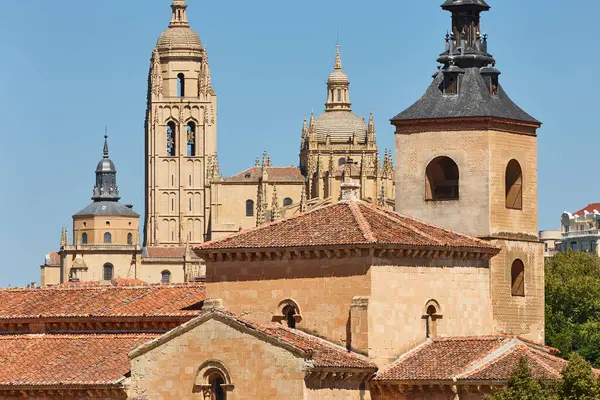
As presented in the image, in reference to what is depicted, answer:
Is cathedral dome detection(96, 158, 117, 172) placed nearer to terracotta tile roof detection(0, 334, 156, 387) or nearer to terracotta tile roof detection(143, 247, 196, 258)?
terracotta tile roof detection(143, 247, 196, 258)

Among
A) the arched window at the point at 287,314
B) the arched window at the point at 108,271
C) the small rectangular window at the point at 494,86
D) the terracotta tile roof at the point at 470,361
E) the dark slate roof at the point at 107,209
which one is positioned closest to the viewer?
the terracotta tile roof at the point at 470,361

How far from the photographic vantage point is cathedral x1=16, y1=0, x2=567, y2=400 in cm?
4925

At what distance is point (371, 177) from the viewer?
186500 mm

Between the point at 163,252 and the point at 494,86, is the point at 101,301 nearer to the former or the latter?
the point at 494,86

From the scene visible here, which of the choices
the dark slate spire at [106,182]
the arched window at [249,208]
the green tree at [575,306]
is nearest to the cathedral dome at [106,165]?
the dark slate spire at [106,182]

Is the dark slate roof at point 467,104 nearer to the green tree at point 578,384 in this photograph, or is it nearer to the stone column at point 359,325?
the stone column at point 359,325

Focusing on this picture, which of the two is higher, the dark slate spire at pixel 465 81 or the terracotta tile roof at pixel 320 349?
the dark slate spire at pixel 465 81

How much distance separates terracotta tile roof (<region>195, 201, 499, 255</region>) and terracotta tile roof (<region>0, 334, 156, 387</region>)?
3.81 m

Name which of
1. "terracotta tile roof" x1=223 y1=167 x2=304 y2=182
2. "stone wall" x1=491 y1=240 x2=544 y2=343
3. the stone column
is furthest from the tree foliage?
"terracotta tile roof" x1=223 y1=167 x2=304 y2=182

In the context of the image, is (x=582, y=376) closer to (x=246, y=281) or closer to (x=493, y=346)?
(x=493, y=346)

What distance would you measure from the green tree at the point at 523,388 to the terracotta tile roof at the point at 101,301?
435 inches

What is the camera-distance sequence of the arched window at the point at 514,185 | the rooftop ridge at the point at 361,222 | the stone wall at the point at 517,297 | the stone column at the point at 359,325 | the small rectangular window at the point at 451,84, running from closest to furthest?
the stone column at the point at 359,325 < the rooftop ridge at the point at 361,222 < the stone wall at the point at 517,297 < the arched window at the point at 514,185 < the small rectangular window at the point at 451,84

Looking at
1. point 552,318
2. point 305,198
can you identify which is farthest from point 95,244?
point 552,318

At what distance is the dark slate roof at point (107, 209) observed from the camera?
18575 cm
